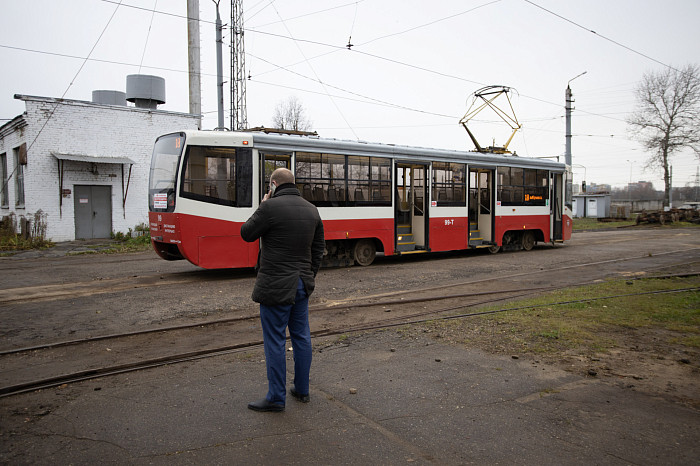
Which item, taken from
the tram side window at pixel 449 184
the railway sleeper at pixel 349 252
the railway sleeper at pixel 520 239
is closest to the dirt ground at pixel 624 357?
the railway sleeper at pixel 349 252

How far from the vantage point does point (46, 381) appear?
4.67 m

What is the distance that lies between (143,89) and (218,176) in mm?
16501

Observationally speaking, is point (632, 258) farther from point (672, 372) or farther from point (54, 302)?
point (54, 302)

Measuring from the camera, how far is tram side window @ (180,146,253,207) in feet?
34.5

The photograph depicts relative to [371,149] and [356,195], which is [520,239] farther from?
[356,195]

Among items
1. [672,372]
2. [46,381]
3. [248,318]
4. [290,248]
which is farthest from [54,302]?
[672,372]

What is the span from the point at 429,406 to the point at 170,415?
204cm

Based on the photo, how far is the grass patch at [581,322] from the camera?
5.77 metres

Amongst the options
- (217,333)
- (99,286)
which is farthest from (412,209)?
(217,333)

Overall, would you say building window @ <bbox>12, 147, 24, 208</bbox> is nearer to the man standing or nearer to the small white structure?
the man standing

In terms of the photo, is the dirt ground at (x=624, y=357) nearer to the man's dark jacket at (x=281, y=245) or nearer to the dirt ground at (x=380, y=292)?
the dirt ground at (x=380, y=292)

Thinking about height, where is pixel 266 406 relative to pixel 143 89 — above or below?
below

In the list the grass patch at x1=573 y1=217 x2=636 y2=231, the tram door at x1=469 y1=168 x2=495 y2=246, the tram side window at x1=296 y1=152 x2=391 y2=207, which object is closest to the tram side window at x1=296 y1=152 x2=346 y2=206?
the tram side window at x1=296 y1=152 x2=391 y2=207

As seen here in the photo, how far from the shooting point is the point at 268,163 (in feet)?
37.1
